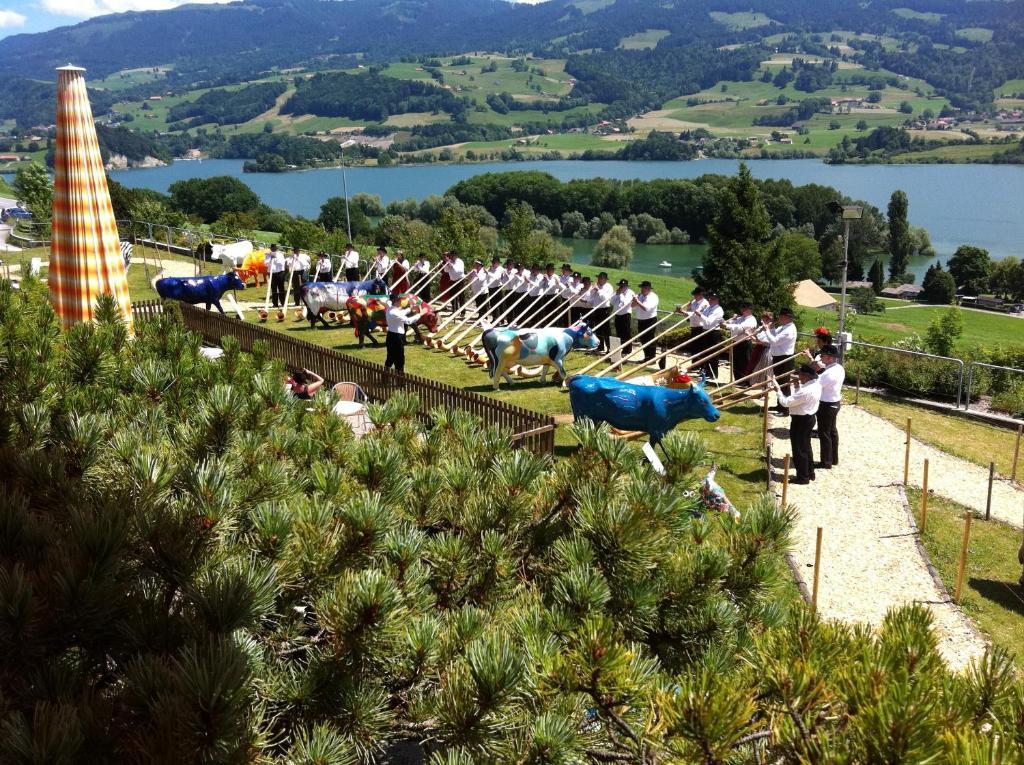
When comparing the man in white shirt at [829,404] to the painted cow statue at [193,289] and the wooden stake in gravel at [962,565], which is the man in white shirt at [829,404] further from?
the painted cow statue at [193,289]

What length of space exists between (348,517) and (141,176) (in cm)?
20062

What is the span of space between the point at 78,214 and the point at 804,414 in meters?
10.7

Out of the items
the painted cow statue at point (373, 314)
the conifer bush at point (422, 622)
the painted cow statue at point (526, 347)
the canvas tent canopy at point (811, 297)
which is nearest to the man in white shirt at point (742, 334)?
the painted cow statue at point (526, 347)

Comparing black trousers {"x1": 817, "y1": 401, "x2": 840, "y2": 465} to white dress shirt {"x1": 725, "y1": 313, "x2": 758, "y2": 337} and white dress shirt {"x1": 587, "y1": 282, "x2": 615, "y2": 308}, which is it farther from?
white dress shirt {"x1": 587, "y1": 282, "x2": 615, "y2": 308}

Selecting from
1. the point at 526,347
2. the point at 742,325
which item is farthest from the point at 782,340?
the point at 526,347

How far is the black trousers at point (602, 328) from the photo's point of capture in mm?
20406

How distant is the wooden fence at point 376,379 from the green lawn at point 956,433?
7.48 meters

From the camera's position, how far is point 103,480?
14.5 feet

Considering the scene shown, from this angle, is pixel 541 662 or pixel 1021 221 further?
pixel 1021 221

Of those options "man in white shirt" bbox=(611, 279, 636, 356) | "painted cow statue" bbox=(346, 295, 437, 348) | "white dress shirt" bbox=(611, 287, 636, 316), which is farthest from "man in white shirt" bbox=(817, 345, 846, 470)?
"painted cow statue" bbox=(346, 295, 437, 348)

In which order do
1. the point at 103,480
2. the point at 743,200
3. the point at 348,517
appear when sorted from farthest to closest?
the point at 743,200 → the point at 103,480 → the point at 348,517

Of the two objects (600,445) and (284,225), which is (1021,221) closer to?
(284,225)

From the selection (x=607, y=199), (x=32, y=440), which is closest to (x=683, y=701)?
(x=32, y=440)

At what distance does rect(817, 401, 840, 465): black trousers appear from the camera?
44.5 feet
